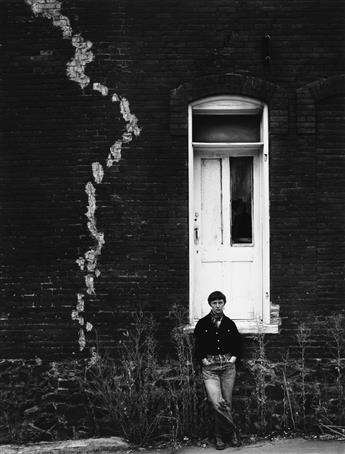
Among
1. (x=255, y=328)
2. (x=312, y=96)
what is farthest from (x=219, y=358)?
(x=312, y=96)

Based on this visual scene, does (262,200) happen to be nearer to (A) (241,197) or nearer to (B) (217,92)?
(A) (241,197)

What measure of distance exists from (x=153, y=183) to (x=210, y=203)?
82 cm

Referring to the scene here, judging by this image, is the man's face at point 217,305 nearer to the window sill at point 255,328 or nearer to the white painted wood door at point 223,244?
the window sill at point 255,328

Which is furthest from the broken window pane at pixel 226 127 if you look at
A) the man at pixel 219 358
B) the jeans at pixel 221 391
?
the jeans at pixel 221 391

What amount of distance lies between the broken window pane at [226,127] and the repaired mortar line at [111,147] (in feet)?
2.66

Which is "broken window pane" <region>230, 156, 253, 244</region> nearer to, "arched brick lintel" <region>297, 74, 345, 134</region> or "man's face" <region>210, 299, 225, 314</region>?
"arched brick lintel" <region>297, 74, 345, 134</region>

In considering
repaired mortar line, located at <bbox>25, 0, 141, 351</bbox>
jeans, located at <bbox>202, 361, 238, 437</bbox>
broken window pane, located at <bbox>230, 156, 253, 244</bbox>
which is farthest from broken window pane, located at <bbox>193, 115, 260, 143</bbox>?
jeans, located at <bbox>202, 361, 238, 437</bbox>

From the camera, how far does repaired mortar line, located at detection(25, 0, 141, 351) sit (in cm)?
746

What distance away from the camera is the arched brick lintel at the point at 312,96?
24.5 feet

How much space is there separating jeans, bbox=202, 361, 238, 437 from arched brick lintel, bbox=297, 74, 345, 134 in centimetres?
299

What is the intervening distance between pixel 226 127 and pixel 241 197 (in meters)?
0.91

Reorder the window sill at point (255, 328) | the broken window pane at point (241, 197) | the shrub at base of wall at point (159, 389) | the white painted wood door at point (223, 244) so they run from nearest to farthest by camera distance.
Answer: the shrub at base of wall at point (159, 389)
the window sill at point (255, 328)
the white painted wood door at point (223, 244)
the broken window pane at point (241, 197)

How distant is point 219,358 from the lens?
682cm

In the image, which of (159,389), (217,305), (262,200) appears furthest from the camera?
(262,200)
